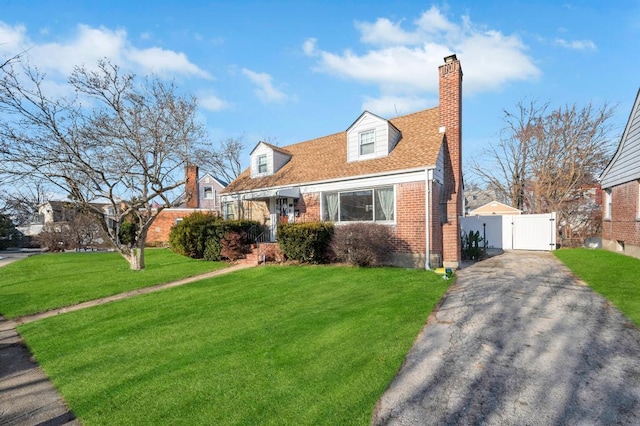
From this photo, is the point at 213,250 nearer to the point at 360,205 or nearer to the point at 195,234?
the point at 195,234

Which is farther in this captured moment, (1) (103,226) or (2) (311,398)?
(1) (103,226)

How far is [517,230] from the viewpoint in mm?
16219

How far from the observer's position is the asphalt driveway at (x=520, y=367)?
2961 mm

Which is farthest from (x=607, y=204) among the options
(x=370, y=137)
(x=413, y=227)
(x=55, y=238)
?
(x=55, y=238)

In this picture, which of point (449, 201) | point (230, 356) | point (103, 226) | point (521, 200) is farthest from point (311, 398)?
point (521, 200)

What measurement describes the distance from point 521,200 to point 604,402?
27.5 m

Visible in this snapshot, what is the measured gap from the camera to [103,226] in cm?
1298

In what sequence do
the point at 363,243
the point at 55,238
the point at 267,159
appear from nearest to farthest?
1. the point at 363,243
2. the point at 267,159
3. the point at 55,238

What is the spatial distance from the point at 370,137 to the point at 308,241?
17.0 ft

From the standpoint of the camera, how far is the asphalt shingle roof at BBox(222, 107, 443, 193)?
453 inches

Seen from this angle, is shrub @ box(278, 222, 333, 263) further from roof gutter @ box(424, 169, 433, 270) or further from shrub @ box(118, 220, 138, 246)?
shrub @ box(118, 220, 138, 246)

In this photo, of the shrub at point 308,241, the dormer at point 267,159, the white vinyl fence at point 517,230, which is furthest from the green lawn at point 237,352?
the white vinyl fence at point 517,230

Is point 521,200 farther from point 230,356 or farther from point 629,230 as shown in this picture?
point 230,356

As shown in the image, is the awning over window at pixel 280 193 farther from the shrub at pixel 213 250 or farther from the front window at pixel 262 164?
the shrub at pixel 213 250
